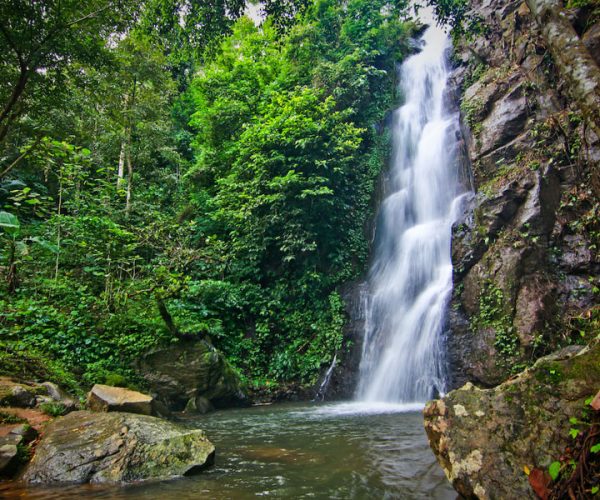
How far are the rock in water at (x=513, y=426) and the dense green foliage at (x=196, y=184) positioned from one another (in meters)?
5.33

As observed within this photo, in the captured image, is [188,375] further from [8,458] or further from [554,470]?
[554,470]

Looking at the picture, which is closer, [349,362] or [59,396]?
[59,396]

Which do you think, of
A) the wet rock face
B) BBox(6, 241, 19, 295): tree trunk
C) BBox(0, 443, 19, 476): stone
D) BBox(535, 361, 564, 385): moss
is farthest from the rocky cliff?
BBox(6, 241, 19, 295): tree trunk

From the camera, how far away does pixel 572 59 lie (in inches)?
147

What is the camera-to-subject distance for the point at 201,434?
14.6 feet

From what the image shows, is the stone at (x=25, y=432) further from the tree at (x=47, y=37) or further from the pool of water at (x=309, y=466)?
the tree at (x=47, y=37)

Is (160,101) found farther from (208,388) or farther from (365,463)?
(365,463)

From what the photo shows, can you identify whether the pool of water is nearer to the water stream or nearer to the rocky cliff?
the water stream

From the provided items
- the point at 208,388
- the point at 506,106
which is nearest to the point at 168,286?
the point at 208,388

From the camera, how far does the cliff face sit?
726cm

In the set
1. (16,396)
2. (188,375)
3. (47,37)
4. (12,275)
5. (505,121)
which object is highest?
(505,121)

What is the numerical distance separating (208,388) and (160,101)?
12268 mm

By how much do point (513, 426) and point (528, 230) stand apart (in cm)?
617

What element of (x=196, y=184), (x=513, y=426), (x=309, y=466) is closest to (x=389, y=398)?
(x=309, y=466)
